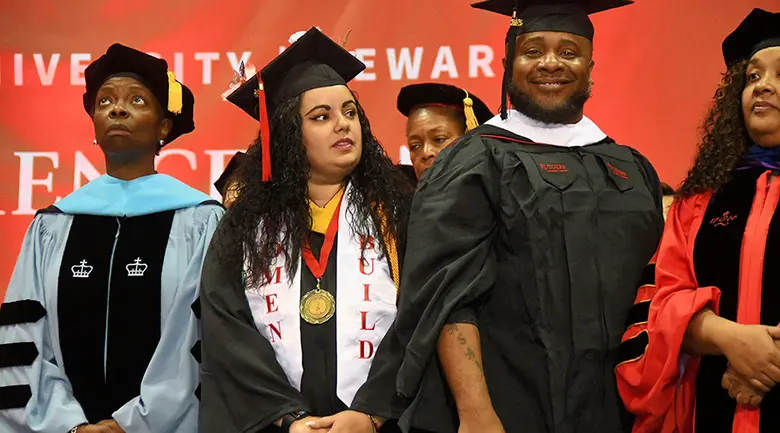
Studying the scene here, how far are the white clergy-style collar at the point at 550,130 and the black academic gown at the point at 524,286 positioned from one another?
5.6 inches

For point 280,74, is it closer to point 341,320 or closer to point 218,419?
point 341,320

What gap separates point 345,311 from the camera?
117 inches

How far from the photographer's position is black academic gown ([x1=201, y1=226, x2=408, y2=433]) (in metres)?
2.85

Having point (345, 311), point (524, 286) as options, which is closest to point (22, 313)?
point (345, 311)

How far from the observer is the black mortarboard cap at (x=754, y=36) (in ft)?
8.63

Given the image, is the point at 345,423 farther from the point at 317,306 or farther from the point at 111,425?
the point at 111,425

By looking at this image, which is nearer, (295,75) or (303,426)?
(303,426)

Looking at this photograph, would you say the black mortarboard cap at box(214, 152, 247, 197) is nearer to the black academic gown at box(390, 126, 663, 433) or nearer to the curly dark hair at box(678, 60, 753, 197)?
the black academic gown at box(390, 126, 663, 433)

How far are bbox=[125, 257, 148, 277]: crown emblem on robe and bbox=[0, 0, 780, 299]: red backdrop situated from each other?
178 cm

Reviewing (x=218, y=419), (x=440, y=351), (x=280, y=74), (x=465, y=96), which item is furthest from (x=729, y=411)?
(x=465, y=96)

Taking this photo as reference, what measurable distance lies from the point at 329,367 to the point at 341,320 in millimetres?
150

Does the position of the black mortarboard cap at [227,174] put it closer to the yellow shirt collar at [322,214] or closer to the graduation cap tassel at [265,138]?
the graduation cap tassel at [265,138]

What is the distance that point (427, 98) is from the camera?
4242mm

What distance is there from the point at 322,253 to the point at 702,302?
3.92 ft
